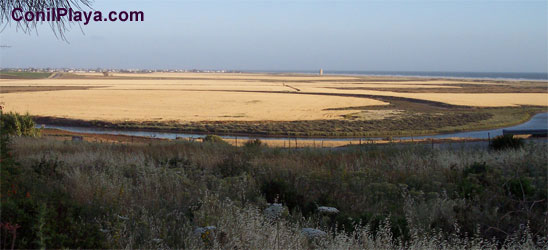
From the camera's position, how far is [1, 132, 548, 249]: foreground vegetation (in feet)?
14.1

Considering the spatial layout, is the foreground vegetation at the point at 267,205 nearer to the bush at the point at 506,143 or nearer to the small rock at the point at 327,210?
the small rock at the point at 327,210

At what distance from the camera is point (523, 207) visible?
730 cm

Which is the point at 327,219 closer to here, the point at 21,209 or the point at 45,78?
the point at 21,209

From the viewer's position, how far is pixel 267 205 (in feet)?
23.2

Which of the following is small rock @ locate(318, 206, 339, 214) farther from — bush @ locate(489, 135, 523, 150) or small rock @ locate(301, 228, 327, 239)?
bush @ locate(489, 135, 523, 150)

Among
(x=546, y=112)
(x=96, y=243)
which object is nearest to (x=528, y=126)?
(x=546, y=112)

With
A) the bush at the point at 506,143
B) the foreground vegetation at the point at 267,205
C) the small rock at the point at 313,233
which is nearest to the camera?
the foreground vegetation at the point at 267,205

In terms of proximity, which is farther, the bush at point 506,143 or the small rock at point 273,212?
the bush at point 506,143

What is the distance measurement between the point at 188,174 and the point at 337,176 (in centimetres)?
284

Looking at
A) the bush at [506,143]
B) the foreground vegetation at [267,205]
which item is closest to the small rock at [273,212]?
the foreground vegetation at [267,205]

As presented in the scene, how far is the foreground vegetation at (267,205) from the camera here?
4305mm

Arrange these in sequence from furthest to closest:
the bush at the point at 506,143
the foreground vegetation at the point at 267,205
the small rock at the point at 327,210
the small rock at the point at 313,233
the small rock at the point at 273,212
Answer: the bush at the point at 506,143, the small rock at the point at 327,210, the small rock at the point at 273,212, the small rock at the point at 313,233, the foreground vegetation at the point at 267,205

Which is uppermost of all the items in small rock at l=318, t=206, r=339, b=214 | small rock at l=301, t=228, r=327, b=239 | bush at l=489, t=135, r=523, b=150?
small rock at l=301, t=228, r=327, b=239

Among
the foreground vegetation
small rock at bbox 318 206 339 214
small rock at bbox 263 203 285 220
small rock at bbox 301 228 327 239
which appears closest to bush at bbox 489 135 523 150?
the foreground vegetation
